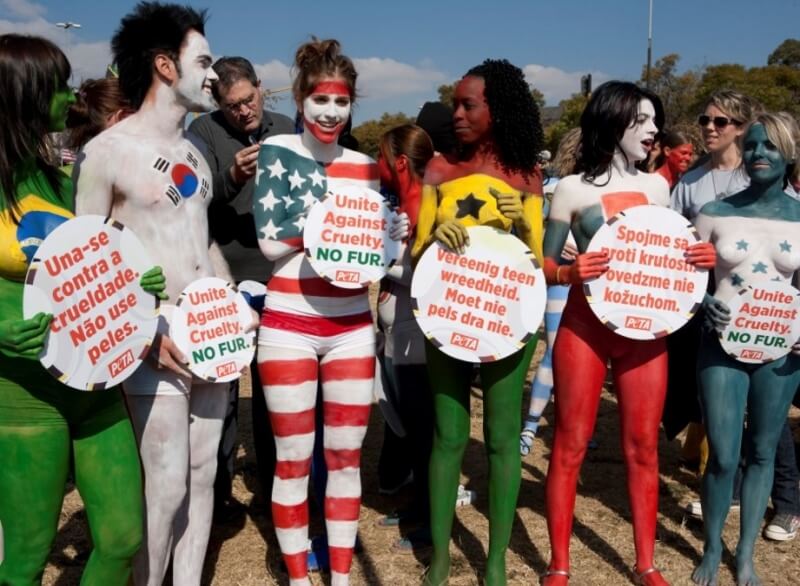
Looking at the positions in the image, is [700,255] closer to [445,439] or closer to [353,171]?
[445,439]

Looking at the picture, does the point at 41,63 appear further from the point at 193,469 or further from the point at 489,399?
the point at 489,399

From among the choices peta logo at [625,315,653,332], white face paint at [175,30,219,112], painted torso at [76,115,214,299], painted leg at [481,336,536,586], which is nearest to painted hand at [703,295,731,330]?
peta logo at [625,315,653,332]

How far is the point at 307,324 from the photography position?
10.3ft

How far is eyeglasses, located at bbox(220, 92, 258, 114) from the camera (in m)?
3.84

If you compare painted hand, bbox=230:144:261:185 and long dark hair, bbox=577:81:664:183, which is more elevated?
long dark hair, bbox=577:81:664:183

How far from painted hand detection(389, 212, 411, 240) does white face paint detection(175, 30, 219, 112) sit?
2.80 ft

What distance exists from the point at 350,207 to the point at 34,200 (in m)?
1.16

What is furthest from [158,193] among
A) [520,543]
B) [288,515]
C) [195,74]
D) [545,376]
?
[545,376]

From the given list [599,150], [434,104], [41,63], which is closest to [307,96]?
[41,63]

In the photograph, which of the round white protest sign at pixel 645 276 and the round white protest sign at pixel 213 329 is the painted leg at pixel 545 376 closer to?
the round white protest sign at pixel 645 276

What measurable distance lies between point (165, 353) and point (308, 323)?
23.7 inches

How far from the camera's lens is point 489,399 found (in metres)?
3.22

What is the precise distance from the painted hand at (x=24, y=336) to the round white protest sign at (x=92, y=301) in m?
0.03

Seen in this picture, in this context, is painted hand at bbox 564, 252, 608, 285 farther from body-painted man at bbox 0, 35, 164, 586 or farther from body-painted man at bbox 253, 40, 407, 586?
body-painted man at bbox 0, 35, 164, 586
